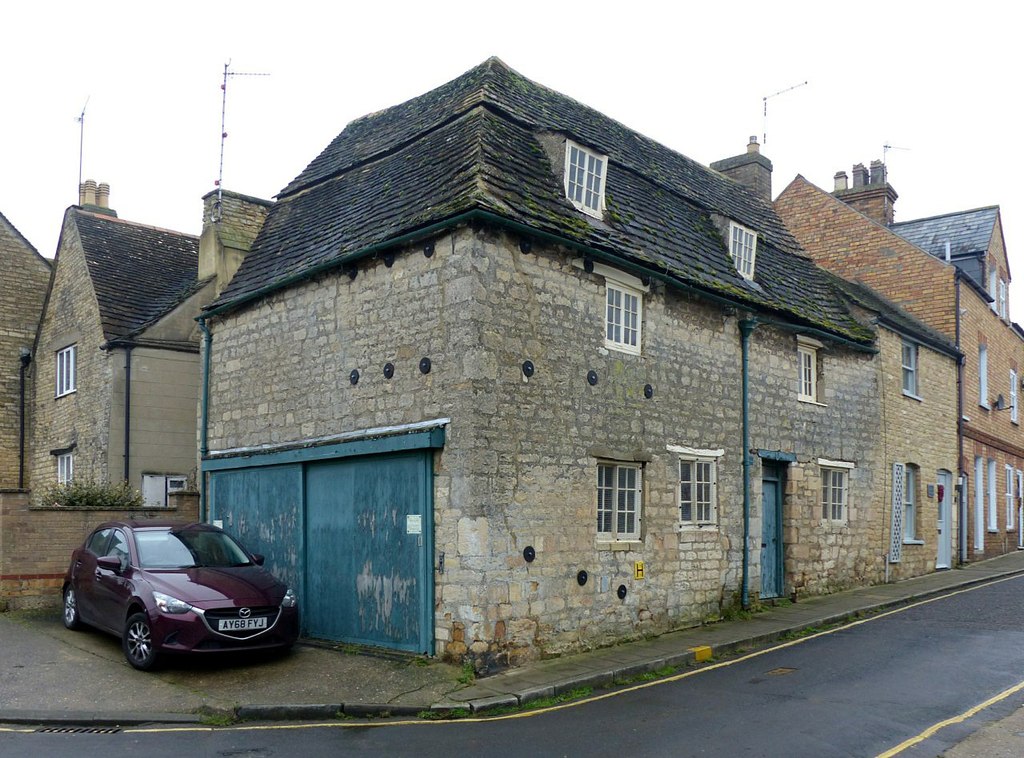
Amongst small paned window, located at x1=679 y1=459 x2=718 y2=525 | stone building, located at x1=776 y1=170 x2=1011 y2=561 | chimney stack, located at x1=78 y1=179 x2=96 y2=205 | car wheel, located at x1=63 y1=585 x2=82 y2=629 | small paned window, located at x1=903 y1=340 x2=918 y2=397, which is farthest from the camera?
chimney stack, located at x1=78 y1=179 x2=96 y2=205

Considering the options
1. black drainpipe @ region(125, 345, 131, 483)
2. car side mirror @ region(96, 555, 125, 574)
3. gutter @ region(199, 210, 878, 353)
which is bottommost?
car side mirror @ region(96, 555, 125, 574)

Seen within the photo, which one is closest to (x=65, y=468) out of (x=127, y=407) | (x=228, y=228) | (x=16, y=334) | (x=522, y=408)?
(x=127, y=407)

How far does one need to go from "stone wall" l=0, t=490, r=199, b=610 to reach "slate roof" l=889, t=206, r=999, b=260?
22365mm

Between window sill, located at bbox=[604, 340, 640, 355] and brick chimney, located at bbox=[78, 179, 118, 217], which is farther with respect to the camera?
brick chimney, located at bbox=[78, 179, 118, 217]

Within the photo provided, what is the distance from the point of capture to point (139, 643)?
1076cm

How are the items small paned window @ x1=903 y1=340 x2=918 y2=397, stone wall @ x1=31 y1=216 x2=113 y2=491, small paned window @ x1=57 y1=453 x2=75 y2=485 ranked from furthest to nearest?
small paned window @ x1=903 y1=340 x2=918 y2=397, small paned window @ x1=57 y1=453 x2=75 y2=485, stone wall @ x1=31 y1=216 x2=113 y2=491

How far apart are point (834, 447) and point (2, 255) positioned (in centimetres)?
2041

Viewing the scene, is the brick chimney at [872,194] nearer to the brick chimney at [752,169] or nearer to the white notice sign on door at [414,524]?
the brick chimney at [752,169]

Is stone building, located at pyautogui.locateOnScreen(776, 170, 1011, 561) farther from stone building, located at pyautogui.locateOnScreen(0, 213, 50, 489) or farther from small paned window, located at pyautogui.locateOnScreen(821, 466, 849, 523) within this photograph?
stone building, located at pyautogui.locateOnScreen(0, 213, 50, 489)

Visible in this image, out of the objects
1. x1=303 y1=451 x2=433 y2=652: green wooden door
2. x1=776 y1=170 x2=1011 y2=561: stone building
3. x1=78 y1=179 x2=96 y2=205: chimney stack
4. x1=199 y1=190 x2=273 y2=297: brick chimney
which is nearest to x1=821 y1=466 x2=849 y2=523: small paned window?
x1=776 y1=170 x2=1011 y2=561: stone building

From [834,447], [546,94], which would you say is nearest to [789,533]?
[834,447]

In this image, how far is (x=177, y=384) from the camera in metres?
19.1

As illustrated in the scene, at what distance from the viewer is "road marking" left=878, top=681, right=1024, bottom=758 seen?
774cm

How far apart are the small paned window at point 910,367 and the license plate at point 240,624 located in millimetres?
15927
